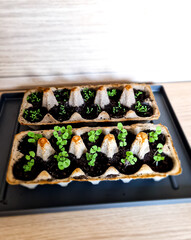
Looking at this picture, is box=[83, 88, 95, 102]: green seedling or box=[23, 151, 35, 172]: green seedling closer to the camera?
box=[23, 151, 35, 172]: green seedling

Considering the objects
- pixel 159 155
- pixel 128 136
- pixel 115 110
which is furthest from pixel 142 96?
pixel 159 155

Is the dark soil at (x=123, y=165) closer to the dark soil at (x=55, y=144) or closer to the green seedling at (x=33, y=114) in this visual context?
the dark soil at (x=55, y=144)

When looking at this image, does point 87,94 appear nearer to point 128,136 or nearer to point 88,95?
point 88,95

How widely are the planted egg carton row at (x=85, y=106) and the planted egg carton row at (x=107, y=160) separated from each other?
13cm

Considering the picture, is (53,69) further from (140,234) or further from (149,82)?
(140,234)

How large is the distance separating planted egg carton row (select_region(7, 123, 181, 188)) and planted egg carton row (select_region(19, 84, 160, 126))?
0.13 metres

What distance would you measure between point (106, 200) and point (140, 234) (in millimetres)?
205

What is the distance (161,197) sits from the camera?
94cm

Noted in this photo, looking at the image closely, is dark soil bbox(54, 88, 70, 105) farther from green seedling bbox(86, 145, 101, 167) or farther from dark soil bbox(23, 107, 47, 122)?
green seedling bbox(86, 145, 101, 167)

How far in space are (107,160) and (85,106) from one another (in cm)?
41

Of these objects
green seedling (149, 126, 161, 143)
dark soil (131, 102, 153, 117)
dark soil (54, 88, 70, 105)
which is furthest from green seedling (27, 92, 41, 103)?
green seedling (149, 126, 161, 143)

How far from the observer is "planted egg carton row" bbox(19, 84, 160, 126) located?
1.13 metres

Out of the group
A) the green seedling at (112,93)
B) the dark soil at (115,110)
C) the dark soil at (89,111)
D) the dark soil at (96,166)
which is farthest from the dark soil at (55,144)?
the green seedling at (112,93)

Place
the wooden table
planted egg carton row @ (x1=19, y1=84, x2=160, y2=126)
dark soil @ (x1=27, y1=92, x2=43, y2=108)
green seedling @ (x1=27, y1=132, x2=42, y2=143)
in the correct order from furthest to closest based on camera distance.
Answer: dark soil @ (x1=27, y1=92, x2=43, y2=108) < planted egg carton row @ (x1=19, y1=84, x2=160, y2=126) < green seedling @ (x1=27, y1=132, x2=42, y2=143) < the wooden table
